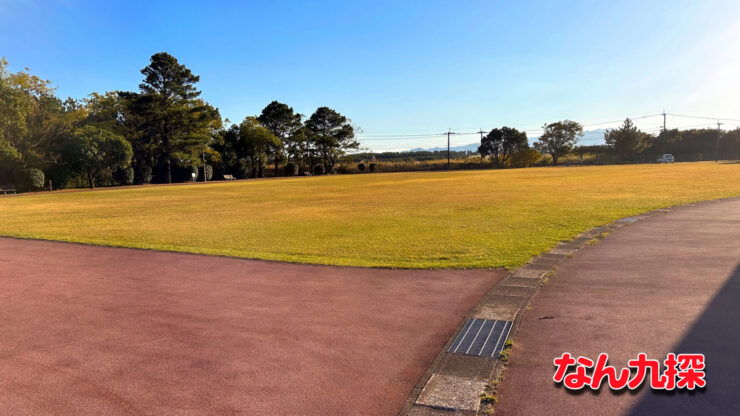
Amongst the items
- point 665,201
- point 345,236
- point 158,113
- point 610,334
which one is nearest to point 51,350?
point 610,334

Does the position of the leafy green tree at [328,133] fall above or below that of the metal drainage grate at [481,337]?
above

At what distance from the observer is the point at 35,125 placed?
36.3 m

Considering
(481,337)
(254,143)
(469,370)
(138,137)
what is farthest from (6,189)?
(469,370)

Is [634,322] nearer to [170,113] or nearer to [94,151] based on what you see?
[94,151]

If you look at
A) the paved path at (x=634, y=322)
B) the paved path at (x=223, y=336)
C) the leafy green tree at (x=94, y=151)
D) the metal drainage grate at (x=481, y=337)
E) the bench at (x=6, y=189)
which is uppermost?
the leafy green tree at (x=94, y=151)

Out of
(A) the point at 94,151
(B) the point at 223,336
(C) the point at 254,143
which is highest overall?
(C) the point at 254,143

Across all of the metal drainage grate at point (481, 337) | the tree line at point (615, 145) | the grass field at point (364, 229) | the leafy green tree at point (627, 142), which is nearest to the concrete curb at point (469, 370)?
the metal drainage grate at point (481, 337)

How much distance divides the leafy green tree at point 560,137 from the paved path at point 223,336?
89.9 metres

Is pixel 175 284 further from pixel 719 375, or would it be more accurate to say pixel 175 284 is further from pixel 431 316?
pixel 719 375

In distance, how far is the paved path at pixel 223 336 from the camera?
Answer: 295 cm

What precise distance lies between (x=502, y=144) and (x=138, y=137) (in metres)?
67.4

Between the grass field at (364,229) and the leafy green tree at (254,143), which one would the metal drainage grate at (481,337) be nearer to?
the grass field at (364,229)

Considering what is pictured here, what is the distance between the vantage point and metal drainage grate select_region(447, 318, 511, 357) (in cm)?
352

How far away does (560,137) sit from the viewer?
86.1 metres
